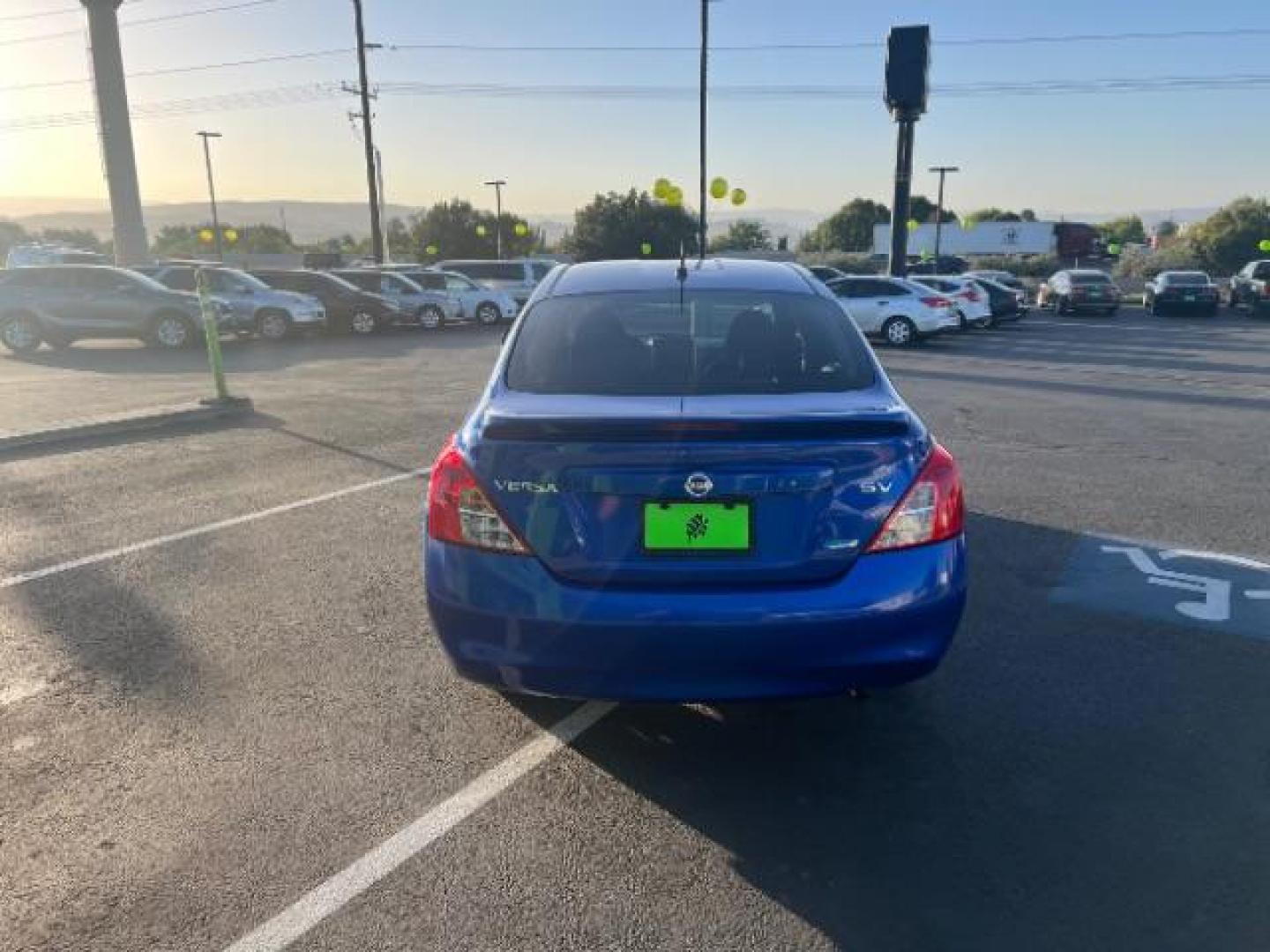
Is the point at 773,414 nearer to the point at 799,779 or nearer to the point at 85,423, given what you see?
the point at 799,779

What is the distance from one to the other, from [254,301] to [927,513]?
19.7 meters

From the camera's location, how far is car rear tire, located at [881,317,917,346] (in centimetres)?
1938

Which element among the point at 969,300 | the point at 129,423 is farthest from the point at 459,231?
the point at 129,423

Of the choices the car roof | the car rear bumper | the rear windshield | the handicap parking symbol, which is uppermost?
the car roof

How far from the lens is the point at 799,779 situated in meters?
3.14

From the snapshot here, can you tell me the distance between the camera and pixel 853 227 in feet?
290

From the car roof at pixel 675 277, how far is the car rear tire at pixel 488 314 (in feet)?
70.1

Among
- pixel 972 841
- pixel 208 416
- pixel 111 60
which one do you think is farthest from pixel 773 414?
pixel 111 60

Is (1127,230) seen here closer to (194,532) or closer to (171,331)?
(171,331)

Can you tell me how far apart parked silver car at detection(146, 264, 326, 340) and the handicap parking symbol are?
18.2m

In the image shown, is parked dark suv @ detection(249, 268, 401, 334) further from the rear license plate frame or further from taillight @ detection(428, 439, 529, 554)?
the rear license plate frame

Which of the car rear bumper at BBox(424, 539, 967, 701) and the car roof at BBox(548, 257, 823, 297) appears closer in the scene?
the car rear bumper at BBox(424, 539, 967, 701)

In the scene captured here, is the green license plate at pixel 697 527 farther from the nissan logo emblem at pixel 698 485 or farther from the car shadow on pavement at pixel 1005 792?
the car shadow on pavement at pixel 1005 792

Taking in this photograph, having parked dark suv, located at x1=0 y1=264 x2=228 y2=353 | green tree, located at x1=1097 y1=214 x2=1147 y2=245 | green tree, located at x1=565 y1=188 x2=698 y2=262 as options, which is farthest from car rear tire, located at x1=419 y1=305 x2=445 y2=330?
green tree, located at x1=1097 y1=214 x2=1147 y2=245
